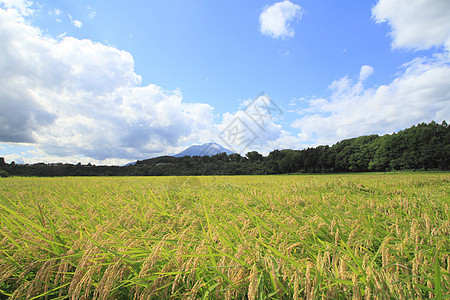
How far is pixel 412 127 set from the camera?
49.0 metres

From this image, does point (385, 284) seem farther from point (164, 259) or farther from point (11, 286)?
point (11, 286)

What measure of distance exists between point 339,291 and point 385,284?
259 millimetres

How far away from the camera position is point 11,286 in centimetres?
171

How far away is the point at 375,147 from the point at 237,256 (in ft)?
226

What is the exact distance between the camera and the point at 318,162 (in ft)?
194

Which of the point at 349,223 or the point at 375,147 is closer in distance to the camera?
the point at 349,223

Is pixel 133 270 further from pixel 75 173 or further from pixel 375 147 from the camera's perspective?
pixel 375 147

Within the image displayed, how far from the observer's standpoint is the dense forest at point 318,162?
39.2m

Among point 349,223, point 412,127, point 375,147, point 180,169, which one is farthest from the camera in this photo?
point 375,147

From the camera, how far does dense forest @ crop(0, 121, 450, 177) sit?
39203mm

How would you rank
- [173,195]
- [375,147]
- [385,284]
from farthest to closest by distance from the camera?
[375,147], [173,195], [385,284]

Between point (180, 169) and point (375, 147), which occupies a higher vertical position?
point (375, 147)

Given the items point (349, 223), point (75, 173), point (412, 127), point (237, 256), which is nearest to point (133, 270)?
point (237, 256)

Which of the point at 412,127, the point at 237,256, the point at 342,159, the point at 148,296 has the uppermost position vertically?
the point at 412,127
